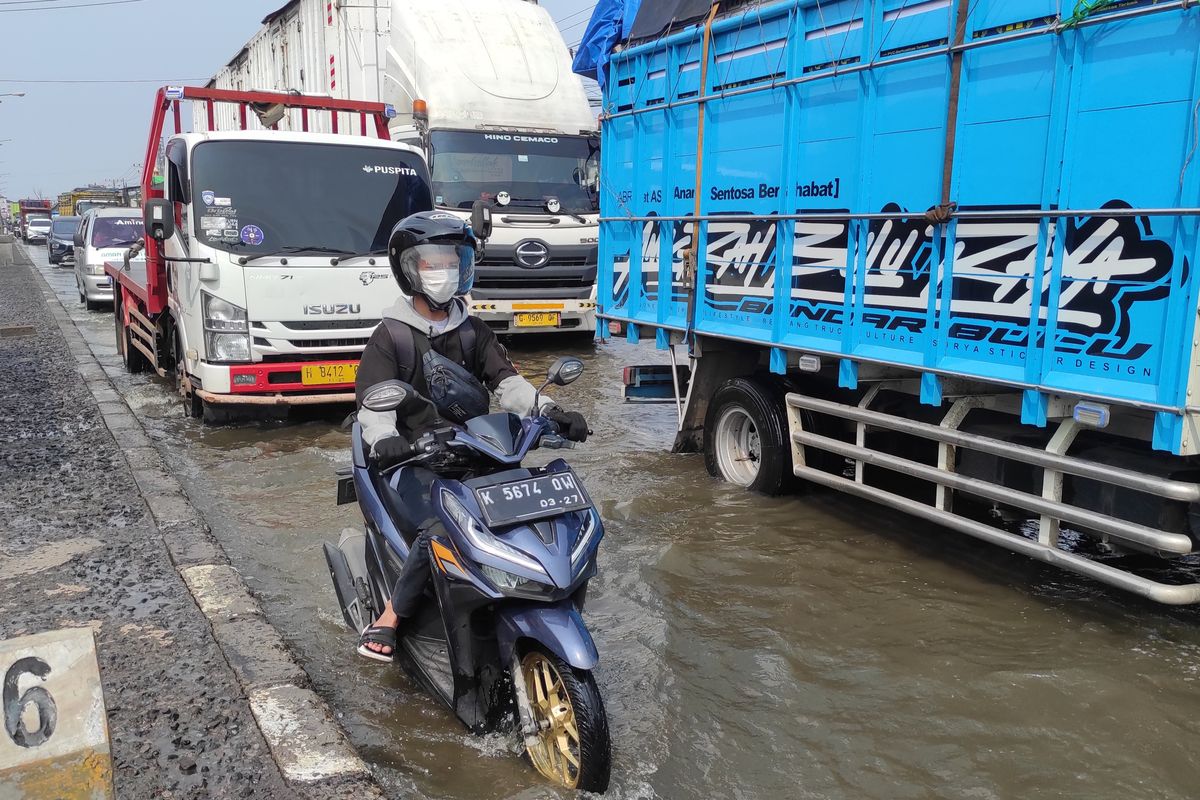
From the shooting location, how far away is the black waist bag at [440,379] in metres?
3.38

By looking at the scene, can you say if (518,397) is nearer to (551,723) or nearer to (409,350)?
(409,350)

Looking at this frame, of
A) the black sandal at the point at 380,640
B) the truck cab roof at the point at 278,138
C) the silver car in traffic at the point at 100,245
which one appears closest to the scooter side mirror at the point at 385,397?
the black sandal at the point at 380,640

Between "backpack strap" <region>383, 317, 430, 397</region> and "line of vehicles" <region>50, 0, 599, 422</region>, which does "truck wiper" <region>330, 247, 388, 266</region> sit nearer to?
"line of vehicles" <region>50, 0, 599, 422</region>

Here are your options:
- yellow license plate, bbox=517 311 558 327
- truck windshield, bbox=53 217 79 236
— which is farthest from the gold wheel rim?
truck windshield, bbox=53 217 79 236

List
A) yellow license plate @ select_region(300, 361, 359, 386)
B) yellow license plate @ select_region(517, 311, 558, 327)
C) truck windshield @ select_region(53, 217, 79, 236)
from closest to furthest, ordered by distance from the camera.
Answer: yellow license plate @ select_region(300, 361, 359, 386)
yellow license plate @ select_region(517, 311, 558, 327)
truck windshield @ select_region(53, 217, 79, 236)

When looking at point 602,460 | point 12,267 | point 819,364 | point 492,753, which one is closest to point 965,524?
point 819,364

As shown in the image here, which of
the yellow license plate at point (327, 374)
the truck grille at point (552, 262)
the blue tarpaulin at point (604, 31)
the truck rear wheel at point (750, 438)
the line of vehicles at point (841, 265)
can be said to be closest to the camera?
the line of vehicles at point (841, 265)

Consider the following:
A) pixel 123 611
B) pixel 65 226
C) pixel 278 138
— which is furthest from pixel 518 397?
pixel 65 226

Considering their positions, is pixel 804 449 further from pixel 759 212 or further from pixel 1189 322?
pixel 1189 322

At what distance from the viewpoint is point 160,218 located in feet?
25.5

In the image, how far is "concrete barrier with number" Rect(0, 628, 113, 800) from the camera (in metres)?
2.44

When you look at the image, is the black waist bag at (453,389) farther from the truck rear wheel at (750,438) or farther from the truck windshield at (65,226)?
the truck windshield at (65,226)

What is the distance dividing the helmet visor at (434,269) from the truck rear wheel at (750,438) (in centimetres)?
292

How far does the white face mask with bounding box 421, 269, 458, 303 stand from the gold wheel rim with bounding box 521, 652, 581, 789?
1312 millimetres
